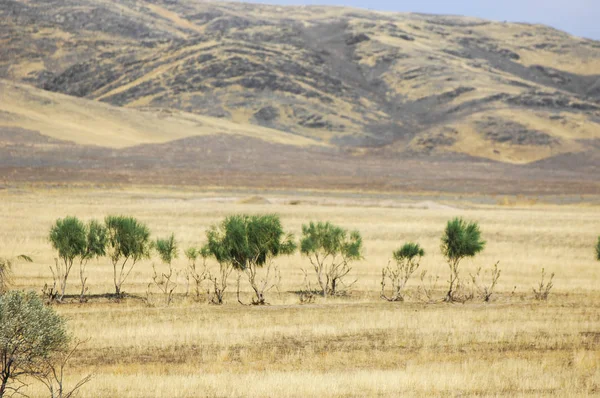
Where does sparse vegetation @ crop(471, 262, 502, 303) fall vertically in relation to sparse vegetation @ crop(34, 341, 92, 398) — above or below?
above

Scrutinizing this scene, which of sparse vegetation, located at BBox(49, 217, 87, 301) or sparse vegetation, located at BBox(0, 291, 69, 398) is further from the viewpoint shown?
sparse vegetation, located at BBox(49, 217, 87, 301)

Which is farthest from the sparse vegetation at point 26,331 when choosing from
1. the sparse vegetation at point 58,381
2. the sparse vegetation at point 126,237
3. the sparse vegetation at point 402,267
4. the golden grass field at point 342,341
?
the sparse vegetation at point 402,267

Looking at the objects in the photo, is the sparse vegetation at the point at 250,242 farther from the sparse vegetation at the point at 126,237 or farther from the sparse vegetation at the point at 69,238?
the sparse vegetation at the point at 69,238

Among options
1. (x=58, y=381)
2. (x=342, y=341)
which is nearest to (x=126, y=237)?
(x=342, y=341)

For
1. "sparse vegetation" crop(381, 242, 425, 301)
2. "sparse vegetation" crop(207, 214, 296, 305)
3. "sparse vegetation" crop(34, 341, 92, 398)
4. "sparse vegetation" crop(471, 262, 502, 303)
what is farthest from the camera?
"sparse vegetation" crop(381, 242, 425, 301)

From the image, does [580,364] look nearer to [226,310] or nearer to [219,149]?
[226,310]

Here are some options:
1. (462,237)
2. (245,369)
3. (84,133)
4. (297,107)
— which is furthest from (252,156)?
(245,369)

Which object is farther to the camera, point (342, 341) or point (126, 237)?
point (126, 237)

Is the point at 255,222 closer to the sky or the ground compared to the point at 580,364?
closer to the sky

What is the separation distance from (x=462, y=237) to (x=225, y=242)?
29.7ft

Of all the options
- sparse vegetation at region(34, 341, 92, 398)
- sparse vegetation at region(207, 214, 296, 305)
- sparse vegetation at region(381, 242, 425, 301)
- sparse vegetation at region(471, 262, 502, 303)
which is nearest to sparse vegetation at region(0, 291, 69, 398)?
sparse vegetation at region(34, 341, 92, 398)

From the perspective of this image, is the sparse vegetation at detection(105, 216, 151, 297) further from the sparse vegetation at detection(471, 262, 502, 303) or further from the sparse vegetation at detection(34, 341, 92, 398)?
the sparse vegetation at detection(34, 341, 92, 398)

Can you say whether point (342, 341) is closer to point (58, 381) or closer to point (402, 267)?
point (58, 381)

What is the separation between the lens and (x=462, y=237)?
32.8 meters
